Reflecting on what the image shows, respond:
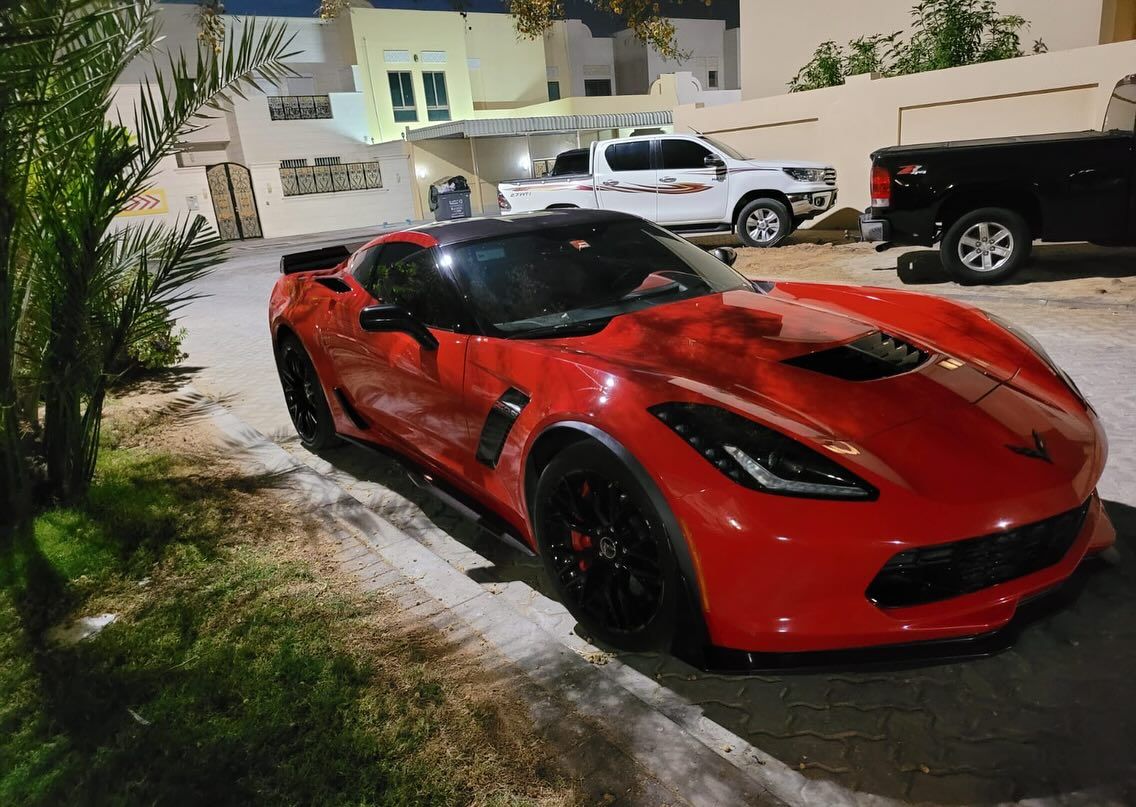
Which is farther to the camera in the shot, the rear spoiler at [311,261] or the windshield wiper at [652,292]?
the rear spoiler at [311,261]

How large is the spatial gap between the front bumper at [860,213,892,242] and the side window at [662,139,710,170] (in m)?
4.90

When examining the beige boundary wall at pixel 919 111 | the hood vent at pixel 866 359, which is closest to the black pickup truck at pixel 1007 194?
the beige boundary wall at pixel 919 111

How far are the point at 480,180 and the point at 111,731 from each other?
98.3 ft

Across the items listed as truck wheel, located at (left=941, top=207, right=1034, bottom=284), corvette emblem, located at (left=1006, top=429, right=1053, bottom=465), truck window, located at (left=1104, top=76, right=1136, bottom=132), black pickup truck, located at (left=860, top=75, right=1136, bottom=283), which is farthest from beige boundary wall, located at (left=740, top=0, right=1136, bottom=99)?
corvette emblem, located at (left=1006, top=429, right=1053, bottom=465)

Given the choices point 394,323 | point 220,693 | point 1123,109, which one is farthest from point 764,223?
point 220,693

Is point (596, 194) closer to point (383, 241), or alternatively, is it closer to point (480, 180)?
point (383, 241)

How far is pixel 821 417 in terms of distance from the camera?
243cm

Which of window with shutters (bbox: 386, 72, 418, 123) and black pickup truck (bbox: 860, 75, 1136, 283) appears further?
window with shutters (bbox: 386, 72, 418, 123)

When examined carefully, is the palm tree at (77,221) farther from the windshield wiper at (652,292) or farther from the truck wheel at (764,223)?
the truck wheel at (764,223)

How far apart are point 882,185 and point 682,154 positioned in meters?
5.29

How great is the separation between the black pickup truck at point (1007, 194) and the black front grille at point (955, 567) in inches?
273

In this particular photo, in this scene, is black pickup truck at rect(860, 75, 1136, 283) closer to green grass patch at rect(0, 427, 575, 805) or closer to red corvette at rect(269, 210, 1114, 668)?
red corvette at rect(269, 210, 1114, 668)

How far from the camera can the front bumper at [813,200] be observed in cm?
1274

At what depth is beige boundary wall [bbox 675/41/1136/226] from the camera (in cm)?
1132
